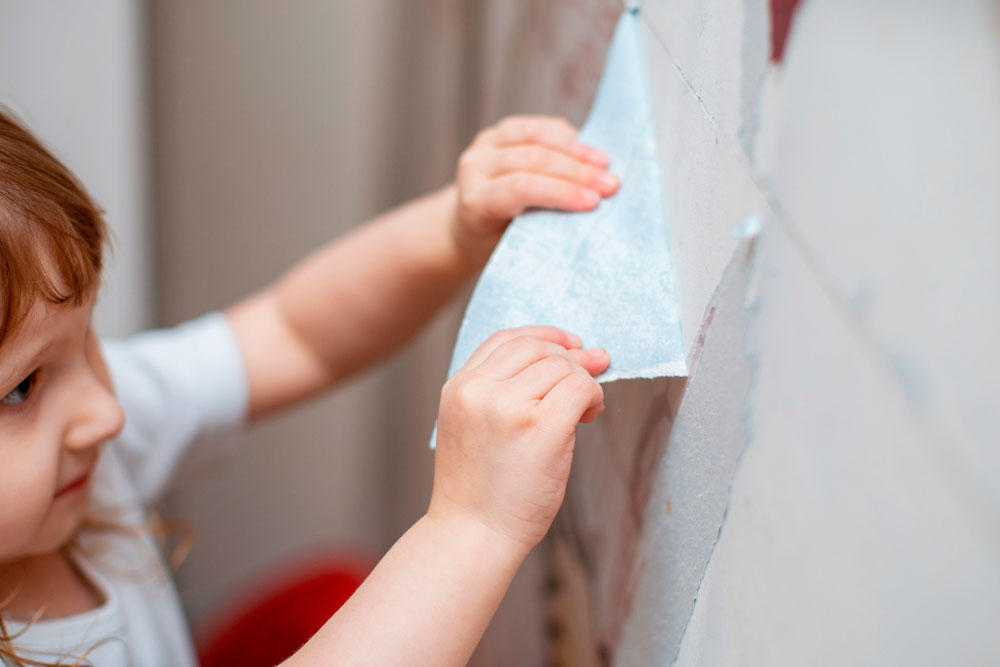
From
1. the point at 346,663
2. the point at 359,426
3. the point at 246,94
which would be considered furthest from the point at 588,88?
the point at 359,426

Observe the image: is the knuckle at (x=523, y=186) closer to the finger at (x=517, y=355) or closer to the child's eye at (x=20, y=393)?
the finger at (x=517, y=355)

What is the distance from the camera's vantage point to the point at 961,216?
14 cm

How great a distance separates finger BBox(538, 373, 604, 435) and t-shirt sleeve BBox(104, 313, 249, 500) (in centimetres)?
41

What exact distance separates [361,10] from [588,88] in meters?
0.75

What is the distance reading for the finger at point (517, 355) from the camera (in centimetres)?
31

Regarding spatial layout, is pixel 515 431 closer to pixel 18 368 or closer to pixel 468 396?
pixel 468 396

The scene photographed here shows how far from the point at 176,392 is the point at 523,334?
41 cm

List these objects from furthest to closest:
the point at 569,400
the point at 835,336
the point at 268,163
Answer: the point at 268,163, the point at 569,400, the point at 835,336

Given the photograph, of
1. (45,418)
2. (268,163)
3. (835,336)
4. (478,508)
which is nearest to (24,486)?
(45,418)

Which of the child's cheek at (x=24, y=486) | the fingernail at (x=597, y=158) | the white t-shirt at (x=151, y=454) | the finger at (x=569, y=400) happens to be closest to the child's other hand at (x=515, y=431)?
the finger at (x=569, y=400)

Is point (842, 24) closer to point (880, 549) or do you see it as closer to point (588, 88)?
point (880, 549)

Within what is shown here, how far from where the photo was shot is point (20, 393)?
1.27 ft

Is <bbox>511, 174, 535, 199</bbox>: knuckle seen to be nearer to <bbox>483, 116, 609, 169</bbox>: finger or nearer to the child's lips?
<bbox>483, 116, 609, 169</bbox>: finger

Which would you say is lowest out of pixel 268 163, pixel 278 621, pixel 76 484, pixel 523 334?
pixel 278 621
